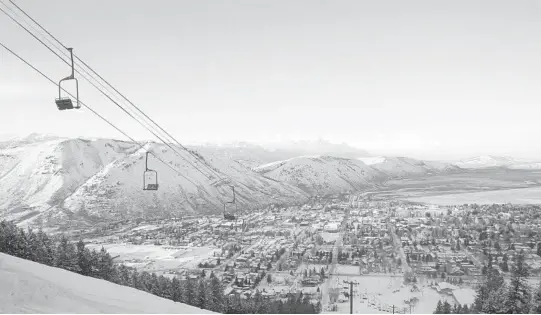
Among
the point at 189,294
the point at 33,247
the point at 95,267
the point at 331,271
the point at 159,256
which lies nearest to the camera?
the point at 33,247

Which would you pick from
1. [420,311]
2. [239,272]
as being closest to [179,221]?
[239,272]

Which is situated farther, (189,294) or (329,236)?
(329,236)

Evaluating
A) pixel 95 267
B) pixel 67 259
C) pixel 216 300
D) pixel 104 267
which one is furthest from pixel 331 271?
pixel 67 259

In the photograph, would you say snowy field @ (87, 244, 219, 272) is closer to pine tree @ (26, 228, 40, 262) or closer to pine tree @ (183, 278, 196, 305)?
pine tree @ (26, 228, 40, 262)

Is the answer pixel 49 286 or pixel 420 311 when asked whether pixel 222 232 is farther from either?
pixel 49 286

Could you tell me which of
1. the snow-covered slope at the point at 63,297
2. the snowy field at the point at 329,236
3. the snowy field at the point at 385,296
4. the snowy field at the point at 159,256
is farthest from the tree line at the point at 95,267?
the snowy field at the point at 329,236

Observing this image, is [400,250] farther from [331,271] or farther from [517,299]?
[517,299]

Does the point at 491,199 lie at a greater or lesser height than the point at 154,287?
lesser
